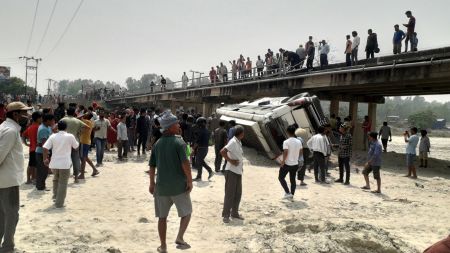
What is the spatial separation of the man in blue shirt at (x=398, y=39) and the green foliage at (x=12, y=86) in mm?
73931

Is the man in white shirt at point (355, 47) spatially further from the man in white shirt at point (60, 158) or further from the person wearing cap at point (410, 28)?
the man in white shirt at point (60, 158)

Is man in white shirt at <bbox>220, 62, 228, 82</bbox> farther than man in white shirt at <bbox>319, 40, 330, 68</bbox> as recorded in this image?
Yes

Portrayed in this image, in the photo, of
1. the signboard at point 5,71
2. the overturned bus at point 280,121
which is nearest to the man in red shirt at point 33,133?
the overturned bus at point 280,121

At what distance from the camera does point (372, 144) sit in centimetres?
1004

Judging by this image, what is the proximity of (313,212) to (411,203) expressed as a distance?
2997 millimetres

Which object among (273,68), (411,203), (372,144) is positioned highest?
(273,68)

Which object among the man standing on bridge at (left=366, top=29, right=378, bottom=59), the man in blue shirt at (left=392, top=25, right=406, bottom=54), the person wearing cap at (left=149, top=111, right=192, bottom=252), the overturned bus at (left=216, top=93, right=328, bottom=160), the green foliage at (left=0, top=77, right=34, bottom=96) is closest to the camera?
the person wearing cap at (left=149, top=111, right=192, bottom=252)

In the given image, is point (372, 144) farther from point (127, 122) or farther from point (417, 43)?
point (127, 122)

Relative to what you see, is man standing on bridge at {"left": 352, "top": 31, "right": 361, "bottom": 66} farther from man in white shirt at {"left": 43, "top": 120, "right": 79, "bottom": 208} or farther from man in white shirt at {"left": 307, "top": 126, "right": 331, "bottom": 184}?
man in white shirt at {"left": 43, "top": 120, "right": 79, "bottom": 208}

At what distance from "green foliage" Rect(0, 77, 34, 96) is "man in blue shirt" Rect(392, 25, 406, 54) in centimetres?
7393

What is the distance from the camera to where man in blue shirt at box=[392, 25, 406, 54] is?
15.4 m

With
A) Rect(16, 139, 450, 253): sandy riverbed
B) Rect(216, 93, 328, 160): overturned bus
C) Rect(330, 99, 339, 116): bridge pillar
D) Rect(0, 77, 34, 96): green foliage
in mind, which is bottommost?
Rect(16, 139, 450, 253): sandy riverbed

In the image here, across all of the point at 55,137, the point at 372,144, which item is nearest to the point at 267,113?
the point at 372,144

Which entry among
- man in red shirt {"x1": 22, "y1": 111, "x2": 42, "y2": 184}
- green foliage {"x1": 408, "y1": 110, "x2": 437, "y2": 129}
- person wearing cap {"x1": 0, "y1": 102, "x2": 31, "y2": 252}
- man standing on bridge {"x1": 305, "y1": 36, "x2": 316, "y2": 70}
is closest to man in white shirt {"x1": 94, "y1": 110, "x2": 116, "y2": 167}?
man in red shirt {"x1": 22, "y1": 111, "x2": 42, "y2": 184}
